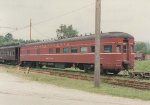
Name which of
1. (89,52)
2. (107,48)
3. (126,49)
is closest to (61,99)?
(107,48)

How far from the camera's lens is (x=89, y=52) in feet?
98.6

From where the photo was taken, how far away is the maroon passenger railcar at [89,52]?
27.6 meters

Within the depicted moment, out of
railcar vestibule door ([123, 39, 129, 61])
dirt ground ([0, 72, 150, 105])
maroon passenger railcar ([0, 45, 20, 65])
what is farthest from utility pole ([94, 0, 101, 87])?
maroon passenger railcar ([0, 45, 20, 65])

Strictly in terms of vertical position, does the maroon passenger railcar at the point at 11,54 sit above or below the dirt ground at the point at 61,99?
above

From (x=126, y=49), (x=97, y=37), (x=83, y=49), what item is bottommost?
(x=126, y=49)

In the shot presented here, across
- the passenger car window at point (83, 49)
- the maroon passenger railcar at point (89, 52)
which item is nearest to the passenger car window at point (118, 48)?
the maroon passenger railcar at point (89, 52)

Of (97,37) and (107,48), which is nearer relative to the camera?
(97,37)

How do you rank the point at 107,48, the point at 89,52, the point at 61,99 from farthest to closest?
the point at 89,52
the point at 107,48
the point at 61,99

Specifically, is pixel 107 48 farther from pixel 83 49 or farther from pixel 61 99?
pixel 61 99

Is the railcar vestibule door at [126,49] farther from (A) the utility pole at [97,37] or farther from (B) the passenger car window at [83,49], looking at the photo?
(A) the utility pole at [97,37]

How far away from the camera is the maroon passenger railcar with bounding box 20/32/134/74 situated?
2759cm

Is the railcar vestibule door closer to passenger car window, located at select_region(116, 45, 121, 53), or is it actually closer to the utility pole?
passenger car window, located at select_region(116, 45, 121, 53)

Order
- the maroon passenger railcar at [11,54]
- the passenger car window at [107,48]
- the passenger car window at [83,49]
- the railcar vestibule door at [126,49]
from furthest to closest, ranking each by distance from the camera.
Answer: the maroon passenger railcar at [11,54]
the passenger car window at [83,49]
the railcar vestibule door at [126,49]
the passenger car window at [107,48]

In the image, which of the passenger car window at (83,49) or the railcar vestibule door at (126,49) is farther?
the passenger car window at (83,49)
